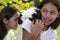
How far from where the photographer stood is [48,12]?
2654 mm

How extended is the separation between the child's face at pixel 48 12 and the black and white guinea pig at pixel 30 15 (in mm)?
102

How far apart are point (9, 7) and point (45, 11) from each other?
0.47 metres

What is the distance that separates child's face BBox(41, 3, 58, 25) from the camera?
263 centimetres

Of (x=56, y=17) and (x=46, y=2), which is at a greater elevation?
(x=46, y=2)

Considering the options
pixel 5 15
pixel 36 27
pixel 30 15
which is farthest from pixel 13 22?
pixel 36 27

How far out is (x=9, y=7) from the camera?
9.47ft

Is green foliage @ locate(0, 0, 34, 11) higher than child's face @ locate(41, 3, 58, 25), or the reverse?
child's face @ locate(41, 3, 58, 25)

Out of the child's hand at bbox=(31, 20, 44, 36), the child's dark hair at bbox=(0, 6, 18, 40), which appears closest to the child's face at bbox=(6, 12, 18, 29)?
the child's dark hair at bbox=(0, 6, 18, 40)

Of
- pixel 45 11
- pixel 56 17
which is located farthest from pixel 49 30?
pixel 45 11

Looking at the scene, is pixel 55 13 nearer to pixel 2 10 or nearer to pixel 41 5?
pixel 41 5

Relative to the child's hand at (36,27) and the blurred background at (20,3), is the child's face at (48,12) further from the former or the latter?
the blurred background at (20,3)

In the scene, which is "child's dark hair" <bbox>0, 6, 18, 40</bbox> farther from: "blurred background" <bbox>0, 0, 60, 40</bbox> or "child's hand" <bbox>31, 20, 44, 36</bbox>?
"child's hand" <bbox>31, 20, 44, 36</bbox>

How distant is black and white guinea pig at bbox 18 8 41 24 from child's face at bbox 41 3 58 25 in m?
0.10

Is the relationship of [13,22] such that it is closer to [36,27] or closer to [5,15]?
[5,15]
